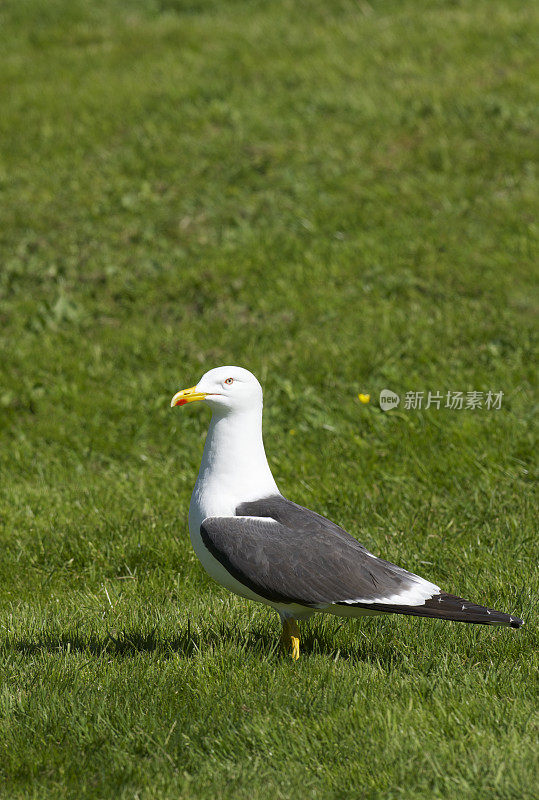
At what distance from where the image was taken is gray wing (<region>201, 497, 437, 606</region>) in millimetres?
4312

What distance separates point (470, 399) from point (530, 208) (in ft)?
11.1

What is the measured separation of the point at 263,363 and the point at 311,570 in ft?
14.0

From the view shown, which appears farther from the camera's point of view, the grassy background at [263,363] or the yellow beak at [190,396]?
the yellow beak at [190,396]

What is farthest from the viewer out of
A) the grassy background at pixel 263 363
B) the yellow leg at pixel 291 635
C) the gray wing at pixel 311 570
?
the yellow leg at pixel 291 635

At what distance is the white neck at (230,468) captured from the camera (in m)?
4.63

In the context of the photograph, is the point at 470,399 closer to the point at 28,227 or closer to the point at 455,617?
the point at 455,617

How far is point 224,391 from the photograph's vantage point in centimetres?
470

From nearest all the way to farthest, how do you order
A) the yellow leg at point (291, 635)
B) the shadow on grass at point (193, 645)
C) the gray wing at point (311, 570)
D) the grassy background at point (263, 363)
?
the grassy background at point (263, 363) < the gray wing at point (311, 570) < the yellow leg at point (291, 635) < the shadow on grass at point (193, 645)

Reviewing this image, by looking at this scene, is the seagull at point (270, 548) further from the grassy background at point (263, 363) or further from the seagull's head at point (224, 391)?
the grassy background at point (263, 363)

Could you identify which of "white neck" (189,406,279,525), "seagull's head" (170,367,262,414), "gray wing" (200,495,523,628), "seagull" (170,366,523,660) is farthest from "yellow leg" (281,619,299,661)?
"seagull's head" (170,367,262,414)

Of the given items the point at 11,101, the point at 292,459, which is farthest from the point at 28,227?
the point at 292,459

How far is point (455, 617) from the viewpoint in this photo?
4117 millimetres

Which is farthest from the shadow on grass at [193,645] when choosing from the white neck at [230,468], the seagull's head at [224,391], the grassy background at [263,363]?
the seagull's head at [224,391]

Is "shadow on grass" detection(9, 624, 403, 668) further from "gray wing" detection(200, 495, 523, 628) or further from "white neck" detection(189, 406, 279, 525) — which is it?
"white neck" detection(189, 406, 279, 525)
